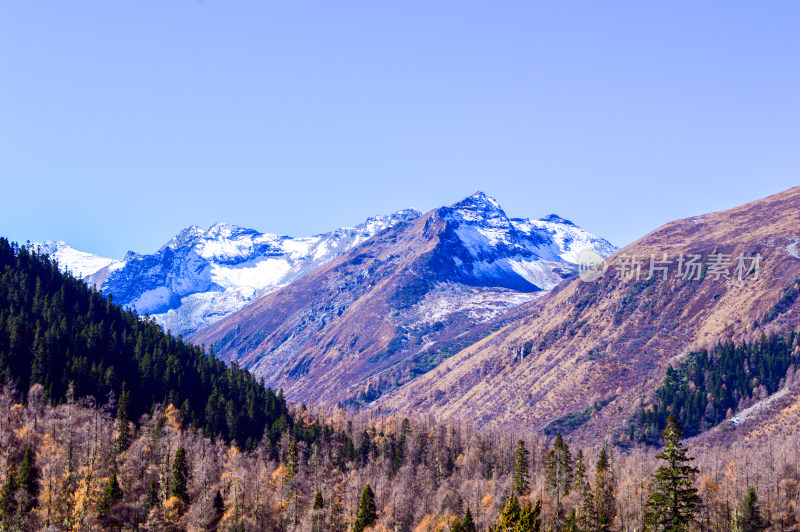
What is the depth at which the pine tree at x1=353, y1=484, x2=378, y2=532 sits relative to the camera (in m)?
131

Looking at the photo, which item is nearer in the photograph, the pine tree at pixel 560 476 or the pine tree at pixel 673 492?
the pine tree at pixel 673 492

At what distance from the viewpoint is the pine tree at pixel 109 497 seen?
126562 millimetres

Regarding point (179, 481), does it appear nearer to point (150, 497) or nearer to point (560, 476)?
point (150, 497)

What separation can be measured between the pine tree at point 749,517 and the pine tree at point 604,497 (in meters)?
24.0

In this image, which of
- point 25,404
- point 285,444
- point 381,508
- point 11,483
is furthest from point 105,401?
point 381,508

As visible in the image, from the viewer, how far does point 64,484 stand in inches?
5207

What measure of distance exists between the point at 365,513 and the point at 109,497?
1848 inches

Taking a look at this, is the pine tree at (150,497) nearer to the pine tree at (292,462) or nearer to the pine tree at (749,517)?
the pine tree at (292,462)

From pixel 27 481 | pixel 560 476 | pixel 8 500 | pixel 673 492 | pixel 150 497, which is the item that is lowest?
pixel 560 476

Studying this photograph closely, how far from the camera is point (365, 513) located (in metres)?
134

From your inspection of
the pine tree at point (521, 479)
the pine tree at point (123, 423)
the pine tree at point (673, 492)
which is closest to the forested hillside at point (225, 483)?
the pine tree at point (521, 479)

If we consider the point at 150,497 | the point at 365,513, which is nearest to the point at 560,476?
the point at 365,513

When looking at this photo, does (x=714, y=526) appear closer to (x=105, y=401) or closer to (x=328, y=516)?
(x=328, y=516)

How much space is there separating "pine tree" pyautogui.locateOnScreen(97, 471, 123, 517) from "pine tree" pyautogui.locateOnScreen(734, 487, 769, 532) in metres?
116
